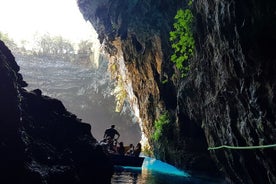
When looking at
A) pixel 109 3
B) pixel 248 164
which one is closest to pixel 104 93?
pixel 109 3

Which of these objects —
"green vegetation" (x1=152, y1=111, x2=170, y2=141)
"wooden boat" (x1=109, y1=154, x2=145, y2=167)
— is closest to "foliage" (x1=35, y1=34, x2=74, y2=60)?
"green vegetation" (x1=152, y1=111, x2=170, y2=141)

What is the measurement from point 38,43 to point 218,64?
63.2 metres

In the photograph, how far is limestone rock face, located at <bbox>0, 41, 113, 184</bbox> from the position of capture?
6.71 metres

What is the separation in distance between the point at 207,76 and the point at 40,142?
6122 mm

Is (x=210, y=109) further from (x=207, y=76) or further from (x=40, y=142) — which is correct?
(x=40, y=142)

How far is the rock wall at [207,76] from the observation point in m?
7.11

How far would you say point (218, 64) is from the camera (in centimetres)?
983

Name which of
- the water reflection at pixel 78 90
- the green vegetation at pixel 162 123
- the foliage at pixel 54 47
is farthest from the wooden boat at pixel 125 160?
the foliage at pixel 54 47

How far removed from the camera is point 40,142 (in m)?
8.30

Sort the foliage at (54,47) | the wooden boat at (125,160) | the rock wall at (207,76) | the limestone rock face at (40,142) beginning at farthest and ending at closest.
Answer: the foliage at (54,47) → the wooden boat at (125,160) → the rock wall at (207,76) → the limestone rock face at (40,142)

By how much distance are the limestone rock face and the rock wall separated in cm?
415

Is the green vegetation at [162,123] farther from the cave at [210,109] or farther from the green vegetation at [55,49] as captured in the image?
the green vegetation at [55,49]

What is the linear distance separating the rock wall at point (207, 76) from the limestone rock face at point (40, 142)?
4150mm

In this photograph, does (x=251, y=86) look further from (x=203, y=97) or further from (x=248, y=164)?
(x=203, y=97)
